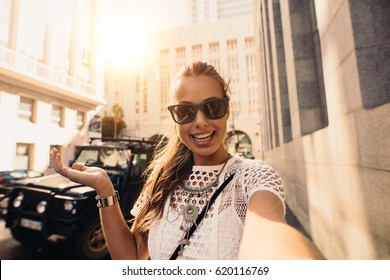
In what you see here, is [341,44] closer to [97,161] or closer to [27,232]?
[97,161]

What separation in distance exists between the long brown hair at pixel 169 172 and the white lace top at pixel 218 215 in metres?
0.08

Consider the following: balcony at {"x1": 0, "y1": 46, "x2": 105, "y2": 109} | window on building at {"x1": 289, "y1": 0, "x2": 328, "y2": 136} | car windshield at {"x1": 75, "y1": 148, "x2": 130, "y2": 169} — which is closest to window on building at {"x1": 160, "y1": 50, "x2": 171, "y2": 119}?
balcony at {"x1": 0, "y1": 46, "x2": 105, "y2": 109}

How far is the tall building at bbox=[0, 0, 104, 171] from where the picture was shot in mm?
2596

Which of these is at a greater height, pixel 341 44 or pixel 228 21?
pixel 228 21

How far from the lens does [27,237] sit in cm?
306

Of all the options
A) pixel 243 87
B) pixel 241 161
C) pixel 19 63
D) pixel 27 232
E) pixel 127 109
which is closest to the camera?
pixel 241 161

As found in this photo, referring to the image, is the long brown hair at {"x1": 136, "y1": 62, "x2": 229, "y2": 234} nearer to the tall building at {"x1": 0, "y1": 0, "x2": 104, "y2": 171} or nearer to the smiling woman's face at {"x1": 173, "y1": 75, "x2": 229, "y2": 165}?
the smiling woman's face at {"x1": 173, "y1": 75, "x2": 229, "y2": 165}

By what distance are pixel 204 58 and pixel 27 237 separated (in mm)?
35449

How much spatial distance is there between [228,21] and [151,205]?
38.8 meters

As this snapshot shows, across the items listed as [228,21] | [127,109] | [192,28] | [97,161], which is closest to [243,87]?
[228,21]

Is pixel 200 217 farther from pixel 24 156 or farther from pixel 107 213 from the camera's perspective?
pixel 24 156

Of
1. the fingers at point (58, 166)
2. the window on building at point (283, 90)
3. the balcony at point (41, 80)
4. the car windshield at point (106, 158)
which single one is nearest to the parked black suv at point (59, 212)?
the car windshield at point (106, 158)

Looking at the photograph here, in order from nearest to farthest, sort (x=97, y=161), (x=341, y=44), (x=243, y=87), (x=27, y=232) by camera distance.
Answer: (x=341, y=44), (x=27, y=232), (x=97, y=161), (x=243, y=87)
